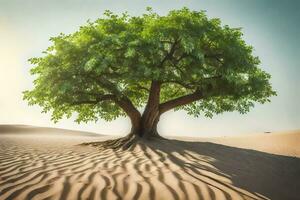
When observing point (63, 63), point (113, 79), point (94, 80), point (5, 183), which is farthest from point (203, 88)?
point (5, 183)

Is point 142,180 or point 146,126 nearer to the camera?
point 142,180

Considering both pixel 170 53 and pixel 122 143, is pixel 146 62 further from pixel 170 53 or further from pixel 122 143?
pixel 122 143

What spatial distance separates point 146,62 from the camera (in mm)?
11906

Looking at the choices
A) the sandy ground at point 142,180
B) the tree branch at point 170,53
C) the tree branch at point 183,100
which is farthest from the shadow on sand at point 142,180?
the tree branch at point 183,100

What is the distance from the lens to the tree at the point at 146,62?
468 inches

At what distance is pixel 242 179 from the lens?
629cm

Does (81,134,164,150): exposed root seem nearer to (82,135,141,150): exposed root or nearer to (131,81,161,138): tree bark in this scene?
(82,135,141,150): exposed root

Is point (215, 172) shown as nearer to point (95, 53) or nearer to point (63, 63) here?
point (95, 53)

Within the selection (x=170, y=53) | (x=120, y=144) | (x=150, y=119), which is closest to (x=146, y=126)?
(x=150, y=119)

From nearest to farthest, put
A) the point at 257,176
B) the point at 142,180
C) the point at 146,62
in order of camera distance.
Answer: the point at 142,180 → the point at 257,176 → the point at 146,62

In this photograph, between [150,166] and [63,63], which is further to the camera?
[63,63]

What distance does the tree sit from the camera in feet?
39.0

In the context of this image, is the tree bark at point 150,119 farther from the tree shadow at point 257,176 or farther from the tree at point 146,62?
the tree shadow at point 257,176

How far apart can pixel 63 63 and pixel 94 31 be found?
2.11 metres
